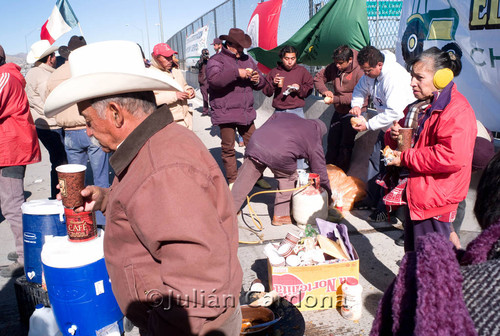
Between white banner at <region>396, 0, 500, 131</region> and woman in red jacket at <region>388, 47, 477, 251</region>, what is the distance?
1.40m

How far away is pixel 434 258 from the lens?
→ 80cm

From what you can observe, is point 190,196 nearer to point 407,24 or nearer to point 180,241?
point 180,241

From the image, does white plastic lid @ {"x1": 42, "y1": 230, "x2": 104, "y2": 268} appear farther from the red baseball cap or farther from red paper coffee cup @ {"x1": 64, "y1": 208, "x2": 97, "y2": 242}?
the red baseball cap

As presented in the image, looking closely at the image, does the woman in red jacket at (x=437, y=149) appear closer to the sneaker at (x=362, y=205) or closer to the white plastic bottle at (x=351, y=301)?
the white plastic bottle at (x=351, y=301)

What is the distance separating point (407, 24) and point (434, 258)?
5317 millimetres

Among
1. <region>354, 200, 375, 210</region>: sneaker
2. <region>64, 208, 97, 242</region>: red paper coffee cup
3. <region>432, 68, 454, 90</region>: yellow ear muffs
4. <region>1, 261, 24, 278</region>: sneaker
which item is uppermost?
<region>432, 68, 454, 90</region>: yellow ear muffs

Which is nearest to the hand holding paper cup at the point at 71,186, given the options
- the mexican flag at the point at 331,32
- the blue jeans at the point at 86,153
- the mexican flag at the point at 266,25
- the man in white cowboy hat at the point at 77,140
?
the man in white cowboy hat at the point at 77,140

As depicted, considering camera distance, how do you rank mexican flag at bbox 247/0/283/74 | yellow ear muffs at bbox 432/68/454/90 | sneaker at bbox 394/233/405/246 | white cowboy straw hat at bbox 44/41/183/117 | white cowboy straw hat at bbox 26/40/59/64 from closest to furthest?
white cowboy straw hat at bbox 44/41/183/117, yellow ear muffs at bbox 432/68/454/90, sneaker at bbox 394/233/405/246, white cowboy straw hat at bbox 26/40/59/64, mexican flag at bbox 247/0/283/74

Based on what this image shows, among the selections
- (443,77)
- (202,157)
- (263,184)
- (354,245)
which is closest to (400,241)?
(354,245)

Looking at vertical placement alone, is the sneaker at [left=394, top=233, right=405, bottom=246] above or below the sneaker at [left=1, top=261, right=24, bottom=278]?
below

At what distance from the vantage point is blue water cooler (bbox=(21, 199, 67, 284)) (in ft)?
9.06

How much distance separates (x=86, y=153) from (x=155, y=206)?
3.91 meters

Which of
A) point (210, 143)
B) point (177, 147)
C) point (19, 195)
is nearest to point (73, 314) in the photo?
point (177, 147)

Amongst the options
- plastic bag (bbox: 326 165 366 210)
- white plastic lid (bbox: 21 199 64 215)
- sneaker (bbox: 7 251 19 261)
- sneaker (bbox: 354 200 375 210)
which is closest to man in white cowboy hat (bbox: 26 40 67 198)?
sneaker (bbox: 7 251 19 261)
